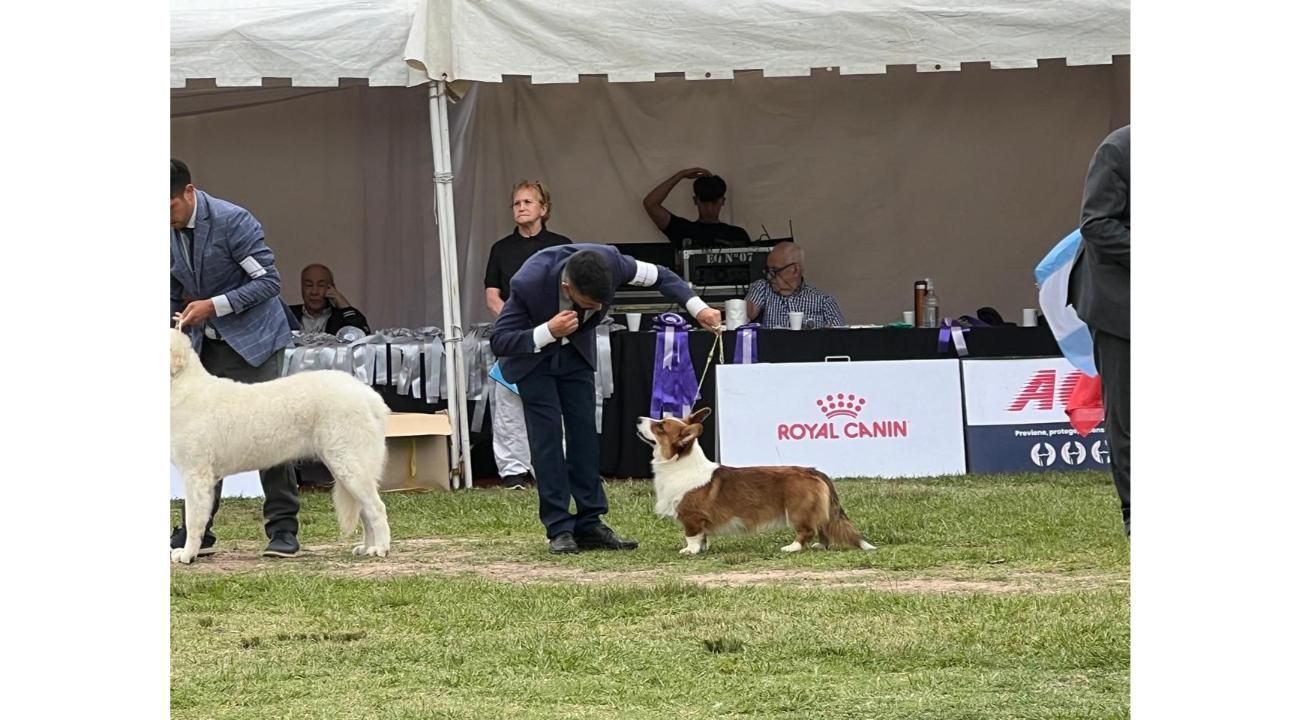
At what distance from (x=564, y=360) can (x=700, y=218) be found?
5.64m

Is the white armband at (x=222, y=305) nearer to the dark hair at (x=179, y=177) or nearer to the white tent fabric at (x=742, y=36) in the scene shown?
the dark hair at (x=179, y=177)

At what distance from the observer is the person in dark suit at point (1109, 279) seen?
5.07m

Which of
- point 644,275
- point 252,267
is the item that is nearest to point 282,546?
point 252,267

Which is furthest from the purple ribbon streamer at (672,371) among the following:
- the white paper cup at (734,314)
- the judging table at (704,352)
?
the white paper cup at (734,314)

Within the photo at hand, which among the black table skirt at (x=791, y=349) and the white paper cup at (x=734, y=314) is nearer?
the black table skirt at (x=791, y=349)

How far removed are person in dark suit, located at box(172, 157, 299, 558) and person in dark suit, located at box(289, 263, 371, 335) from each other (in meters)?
4.29

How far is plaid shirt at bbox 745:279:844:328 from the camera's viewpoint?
11672 millimetres

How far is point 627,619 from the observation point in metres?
Result: 5.70

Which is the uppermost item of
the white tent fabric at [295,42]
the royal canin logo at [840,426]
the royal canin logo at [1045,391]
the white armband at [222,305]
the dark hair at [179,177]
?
the white tent fabric at [295,42]

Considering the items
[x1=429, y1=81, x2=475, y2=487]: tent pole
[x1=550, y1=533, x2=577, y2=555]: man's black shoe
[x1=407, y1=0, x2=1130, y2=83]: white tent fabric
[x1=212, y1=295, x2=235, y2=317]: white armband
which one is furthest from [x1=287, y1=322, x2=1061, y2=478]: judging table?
[x1=212, y1=295, x2=235, y2=317]: white armband

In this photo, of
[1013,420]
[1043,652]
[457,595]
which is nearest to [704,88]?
[1013,420]

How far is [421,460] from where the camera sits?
420 inches

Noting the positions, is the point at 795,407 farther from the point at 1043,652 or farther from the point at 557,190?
the point at 1043,652

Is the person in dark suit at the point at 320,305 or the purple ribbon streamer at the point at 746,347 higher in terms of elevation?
the person in dark suit at the point at 320,305
